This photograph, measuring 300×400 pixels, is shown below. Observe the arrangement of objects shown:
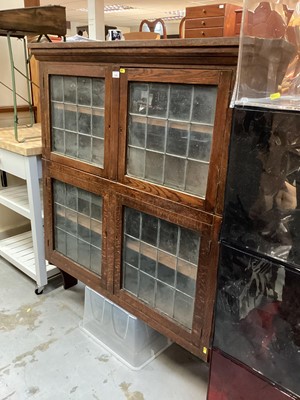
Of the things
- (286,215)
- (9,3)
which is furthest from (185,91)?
(9,3)

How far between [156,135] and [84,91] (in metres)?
0.47

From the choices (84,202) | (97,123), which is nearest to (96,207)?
(84,202)

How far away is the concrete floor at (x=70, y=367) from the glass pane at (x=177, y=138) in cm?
110

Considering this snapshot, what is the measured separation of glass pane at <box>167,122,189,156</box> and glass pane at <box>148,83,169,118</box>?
65 mm

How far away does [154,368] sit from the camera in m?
1.74

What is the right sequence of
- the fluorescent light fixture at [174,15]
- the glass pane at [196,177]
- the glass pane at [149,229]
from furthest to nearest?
the fluorescent light fixture at [174,15] < the glass pane at [149,229] < the glass pane at [196,177]

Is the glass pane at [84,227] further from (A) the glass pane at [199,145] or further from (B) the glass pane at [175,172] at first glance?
(A) the glass pane at [199,145]

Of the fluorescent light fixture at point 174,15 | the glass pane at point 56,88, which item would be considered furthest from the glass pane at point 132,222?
the fluorescent light fixture at point 174,15

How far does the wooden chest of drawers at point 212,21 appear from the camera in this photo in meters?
1.26

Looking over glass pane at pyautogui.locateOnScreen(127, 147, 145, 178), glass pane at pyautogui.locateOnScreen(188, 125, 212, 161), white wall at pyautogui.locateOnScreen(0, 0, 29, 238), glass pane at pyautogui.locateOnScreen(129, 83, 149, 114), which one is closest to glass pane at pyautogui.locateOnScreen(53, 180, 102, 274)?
glass pane at pyautogui.locateOnScreen(127, 147, 145, 178)

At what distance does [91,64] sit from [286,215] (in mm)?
1043

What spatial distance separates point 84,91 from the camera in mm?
1599

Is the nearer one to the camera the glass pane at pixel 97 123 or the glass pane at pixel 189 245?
the glass pane at pixel 189 245

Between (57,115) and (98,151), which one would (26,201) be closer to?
(57,115)
